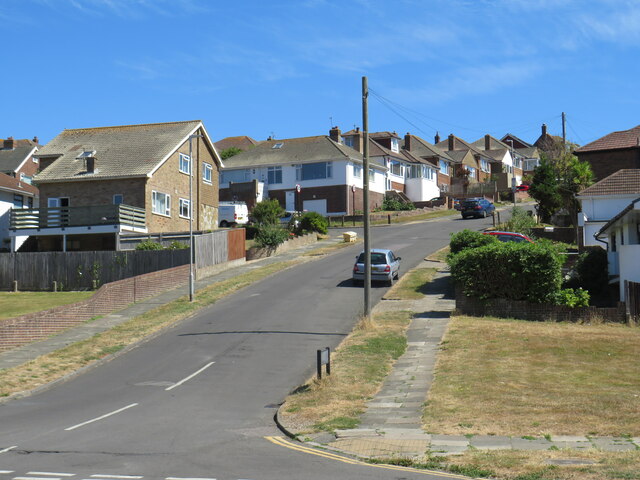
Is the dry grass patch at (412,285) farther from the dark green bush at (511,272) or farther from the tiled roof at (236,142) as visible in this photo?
the tiled roof at (236,142)

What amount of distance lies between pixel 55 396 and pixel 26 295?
68.7 feet

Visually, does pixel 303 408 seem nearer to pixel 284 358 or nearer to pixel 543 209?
pixel 284 358

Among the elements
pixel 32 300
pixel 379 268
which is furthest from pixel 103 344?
pixel 379 268

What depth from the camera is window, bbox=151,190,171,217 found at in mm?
50250

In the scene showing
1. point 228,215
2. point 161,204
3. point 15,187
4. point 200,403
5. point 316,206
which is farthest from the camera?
point 316,206

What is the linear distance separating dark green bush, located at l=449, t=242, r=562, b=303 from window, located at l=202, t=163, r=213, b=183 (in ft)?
106

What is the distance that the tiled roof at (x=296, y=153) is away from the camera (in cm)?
7306

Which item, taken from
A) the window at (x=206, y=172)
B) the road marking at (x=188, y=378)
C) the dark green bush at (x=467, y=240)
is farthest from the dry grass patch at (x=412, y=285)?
the window at (x=206, y=172)

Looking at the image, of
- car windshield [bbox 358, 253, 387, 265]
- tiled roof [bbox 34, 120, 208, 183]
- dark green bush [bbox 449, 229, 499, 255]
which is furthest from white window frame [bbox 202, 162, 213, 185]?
dark green bush [bbox 449, 229, 499, 255]

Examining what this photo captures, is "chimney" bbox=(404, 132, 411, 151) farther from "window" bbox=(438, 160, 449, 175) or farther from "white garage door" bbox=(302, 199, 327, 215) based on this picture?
"white garage door" bbox=(302, 199, 327, 215)

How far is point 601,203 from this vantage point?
137 feet

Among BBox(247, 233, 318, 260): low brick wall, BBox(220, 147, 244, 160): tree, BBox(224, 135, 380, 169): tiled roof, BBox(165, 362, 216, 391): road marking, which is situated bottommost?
BBox(165, 362, 216, 391): road marking

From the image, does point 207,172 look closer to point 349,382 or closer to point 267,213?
point 267,213

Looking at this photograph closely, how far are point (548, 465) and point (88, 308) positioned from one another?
25.1 m
